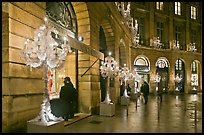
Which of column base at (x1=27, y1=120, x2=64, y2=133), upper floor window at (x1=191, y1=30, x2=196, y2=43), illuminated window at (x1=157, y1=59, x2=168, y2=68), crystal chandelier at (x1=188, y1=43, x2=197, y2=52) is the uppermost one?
upper floor window at (x1=191, y1=30, x2=196, y2=43)

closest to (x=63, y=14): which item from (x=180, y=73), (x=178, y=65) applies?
(x=178, y=65)

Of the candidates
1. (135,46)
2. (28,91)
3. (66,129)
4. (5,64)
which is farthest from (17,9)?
(135,46)

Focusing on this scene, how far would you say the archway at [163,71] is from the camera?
39.2 meters

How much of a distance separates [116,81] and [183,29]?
25846 millimetres

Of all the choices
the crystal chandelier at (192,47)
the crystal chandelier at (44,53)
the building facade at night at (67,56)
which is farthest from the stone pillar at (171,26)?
the crystal chandelier at (44,53)

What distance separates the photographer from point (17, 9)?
7684 mm

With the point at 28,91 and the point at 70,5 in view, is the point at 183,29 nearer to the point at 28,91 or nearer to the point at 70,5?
the point at 70,5

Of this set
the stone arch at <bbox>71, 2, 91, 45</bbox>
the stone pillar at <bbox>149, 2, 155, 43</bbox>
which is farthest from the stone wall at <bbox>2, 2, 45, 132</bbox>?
the stone pillar at <bbox>149, 2, 155, 43</bbox>

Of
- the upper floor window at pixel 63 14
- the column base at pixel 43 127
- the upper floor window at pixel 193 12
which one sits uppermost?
the upper floor window at pixel 193 12

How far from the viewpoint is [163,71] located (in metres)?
Answer: 39.7

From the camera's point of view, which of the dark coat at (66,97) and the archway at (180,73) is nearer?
the dark coat at (66,97)

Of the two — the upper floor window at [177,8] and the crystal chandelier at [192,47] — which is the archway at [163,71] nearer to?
the crystal chandelier at [192,47]

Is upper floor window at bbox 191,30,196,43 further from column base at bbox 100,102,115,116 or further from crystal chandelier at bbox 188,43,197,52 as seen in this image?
column base at bbox 100,102,115,116

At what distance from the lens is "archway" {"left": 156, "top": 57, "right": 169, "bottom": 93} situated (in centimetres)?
→ 3922
